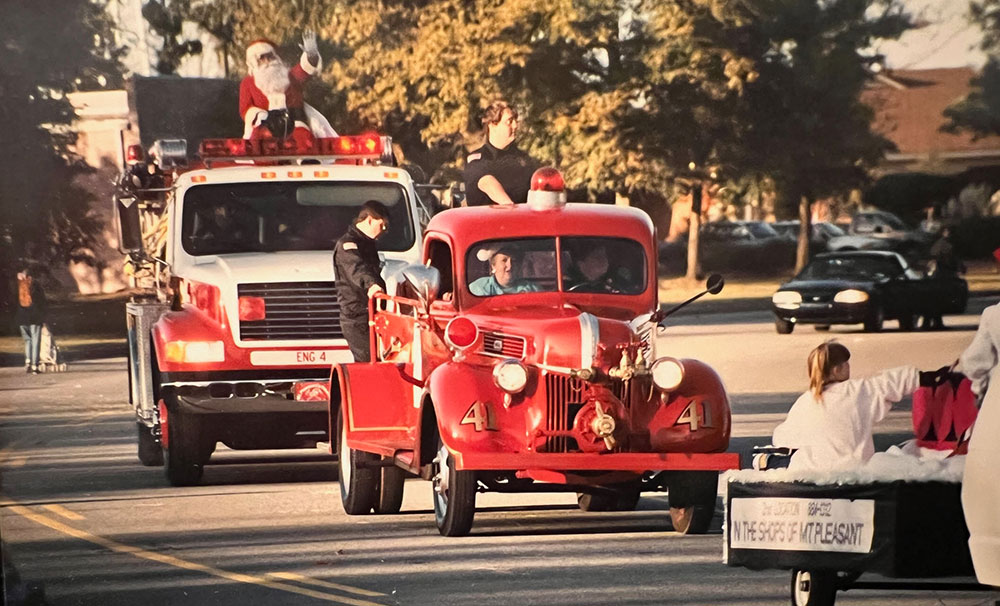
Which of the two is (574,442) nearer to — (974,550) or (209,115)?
(974,550)

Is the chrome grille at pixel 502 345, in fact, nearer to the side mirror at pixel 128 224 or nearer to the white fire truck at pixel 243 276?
the white fire truck at pixel 243 276

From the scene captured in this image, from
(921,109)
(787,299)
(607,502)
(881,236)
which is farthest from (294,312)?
(921,109)

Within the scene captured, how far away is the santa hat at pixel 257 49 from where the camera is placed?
1309 cm

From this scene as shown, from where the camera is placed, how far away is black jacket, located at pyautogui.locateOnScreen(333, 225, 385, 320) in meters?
12.8

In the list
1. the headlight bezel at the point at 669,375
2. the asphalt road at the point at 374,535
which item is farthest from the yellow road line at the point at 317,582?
the headlight bezel at the point at 669,375

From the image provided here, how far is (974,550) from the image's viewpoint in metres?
8.15

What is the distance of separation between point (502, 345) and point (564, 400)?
556 mm

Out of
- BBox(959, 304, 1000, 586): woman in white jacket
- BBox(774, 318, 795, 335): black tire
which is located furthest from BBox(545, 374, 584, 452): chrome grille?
BBox(959, 304, 1000, 586): woman in white jacket

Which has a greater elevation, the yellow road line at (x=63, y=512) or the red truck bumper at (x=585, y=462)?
the red truck bumper at (x=585, y=462)

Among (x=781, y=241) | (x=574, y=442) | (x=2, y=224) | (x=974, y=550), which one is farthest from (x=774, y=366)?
(x=2, y=224)

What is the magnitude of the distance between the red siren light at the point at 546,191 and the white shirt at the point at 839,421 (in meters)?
2.53

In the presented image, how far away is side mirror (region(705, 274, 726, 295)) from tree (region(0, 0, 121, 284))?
4172 millimetres

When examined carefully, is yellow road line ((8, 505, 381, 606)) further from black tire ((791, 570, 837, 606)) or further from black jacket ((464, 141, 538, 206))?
black jacket ((464, 141, 538, 206))

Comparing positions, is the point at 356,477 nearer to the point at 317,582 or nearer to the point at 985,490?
the point at 317,582
